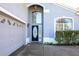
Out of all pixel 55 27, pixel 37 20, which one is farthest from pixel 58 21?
pixel 37 20

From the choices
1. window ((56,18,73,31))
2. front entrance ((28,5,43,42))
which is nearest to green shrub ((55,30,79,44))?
window ((56,18,73,31))

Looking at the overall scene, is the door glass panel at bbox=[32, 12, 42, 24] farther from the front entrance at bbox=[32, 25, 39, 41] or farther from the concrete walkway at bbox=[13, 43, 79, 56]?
the concrete walkway at bbox=[13, 43, 79, 56]

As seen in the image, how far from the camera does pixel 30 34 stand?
63.1 feet

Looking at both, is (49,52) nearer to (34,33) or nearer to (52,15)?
(52,15)

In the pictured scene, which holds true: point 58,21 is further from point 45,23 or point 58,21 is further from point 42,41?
point 42,41

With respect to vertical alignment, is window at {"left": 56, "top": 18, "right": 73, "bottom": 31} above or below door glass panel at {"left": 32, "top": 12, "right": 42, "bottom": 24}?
below

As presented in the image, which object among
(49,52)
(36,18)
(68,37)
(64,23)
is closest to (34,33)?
(36,18)

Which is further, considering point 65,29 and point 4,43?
point 65,29

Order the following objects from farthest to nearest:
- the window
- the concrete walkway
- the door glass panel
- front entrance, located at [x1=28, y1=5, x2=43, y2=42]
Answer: the door glass panel, front entrance, located at [x1=28, y1=5, x2=43, y2=42], the window, the concrete walkway

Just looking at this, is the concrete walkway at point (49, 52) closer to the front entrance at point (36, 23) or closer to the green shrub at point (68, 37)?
the green shrub at point (68, 37)

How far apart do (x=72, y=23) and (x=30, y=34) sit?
15.8 ft

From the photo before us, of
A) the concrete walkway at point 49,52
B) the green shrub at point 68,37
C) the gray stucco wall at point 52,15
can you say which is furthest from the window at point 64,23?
the concrete walkway at point 49,52

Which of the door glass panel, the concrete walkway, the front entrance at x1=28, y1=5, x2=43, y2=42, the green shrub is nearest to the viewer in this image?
the concrete walkway

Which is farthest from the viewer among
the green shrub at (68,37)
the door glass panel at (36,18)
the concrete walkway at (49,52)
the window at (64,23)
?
the door glass panel at (36,18)
